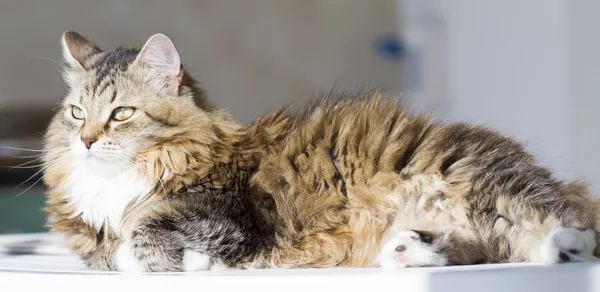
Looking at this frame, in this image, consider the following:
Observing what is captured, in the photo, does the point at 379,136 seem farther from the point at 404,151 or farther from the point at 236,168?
the point at 236,168

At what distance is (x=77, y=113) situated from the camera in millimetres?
1339

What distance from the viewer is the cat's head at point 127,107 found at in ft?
4.18

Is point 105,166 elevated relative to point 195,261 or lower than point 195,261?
elevated

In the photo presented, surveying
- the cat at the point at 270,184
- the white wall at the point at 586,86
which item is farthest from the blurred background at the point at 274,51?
the cat at the point at 270,184

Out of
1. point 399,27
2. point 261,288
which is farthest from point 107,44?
point 261,288

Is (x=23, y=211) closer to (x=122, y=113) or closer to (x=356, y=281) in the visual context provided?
(x=122, y=113)

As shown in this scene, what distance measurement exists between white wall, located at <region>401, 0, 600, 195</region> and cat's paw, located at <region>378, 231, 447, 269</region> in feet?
1.31

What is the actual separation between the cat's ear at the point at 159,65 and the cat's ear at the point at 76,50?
16 cm

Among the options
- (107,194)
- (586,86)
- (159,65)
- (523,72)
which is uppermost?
(523,72)

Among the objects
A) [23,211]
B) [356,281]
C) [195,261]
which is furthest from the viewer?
[23,211]

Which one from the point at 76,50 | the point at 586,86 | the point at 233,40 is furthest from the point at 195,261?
the point at 233,40

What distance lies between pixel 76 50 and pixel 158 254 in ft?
1.73

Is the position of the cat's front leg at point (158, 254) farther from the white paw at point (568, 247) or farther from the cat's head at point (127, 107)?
the white paw at point (568, 247)

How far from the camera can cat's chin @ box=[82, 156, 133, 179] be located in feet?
4.21
